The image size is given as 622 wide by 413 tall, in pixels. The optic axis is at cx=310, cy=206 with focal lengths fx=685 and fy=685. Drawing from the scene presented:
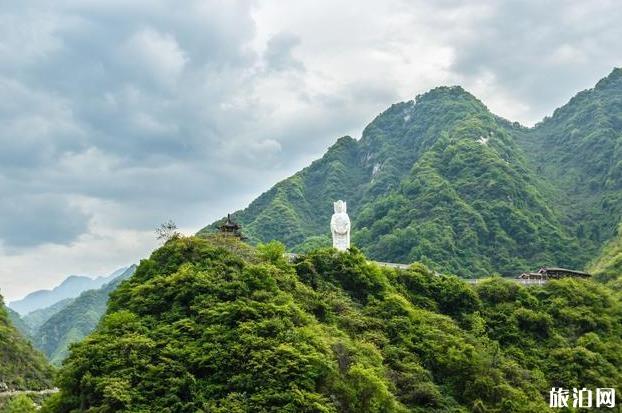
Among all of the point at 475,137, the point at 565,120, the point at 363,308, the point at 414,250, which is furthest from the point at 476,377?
the point at 565,120

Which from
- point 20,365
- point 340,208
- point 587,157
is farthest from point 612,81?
point 20,365

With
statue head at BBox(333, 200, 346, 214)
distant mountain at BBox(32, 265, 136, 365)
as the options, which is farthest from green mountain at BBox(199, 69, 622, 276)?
distant mountain at BBox(32, 265, 136, 365)

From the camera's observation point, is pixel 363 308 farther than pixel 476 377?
Yes

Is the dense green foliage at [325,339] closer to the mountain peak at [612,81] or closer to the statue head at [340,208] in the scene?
the statue head at [340,208]

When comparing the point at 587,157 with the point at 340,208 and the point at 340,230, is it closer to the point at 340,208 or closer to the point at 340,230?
the point at 340,208

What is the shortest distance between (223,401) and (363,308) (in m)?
12.8

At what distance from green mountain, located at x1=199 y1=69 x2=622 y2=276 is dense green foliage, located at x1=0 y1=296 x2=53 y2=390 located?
31.7 meters

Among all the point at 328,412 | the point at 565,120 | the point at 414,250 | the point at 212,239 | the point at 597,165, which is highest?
the point at 565,120

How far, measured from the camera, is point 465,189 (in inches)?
3290

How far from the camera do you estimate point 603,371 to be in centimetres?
3538

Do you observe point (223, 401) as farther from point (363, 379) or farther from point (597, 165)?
point (597, 165)

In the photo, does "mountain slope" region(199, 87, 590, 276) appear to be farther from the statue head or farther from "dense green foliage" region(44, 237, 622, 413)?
"dense green foliage" region(44, 237, 622, 413)

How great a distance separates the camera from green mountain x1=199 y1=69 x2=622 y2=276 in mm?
73688

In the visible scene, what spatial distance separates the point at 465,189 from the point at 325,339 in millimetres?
59137
